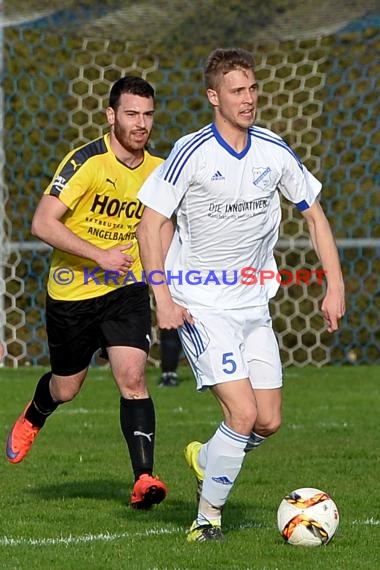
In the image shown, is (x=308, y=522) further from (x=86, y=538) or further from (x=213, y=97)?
(x=213, y=97)

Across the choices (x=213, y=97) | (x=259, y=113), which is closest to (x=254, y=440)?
(x=213, y=97)

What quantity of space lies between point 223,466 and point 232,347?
0.53 m

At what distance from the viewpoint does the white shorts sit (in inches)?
239

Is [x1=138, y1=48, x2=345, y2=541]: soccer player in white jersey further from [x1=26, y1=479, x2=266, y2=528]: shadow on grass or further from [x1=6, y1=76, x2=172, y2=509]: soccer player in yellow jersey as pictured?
[x1=6, y1=76, x2=172, y2=509]: soccer player in yellow jersey

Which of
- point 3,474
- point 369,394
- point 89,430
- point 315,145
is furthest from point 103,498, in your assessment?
point 315,145

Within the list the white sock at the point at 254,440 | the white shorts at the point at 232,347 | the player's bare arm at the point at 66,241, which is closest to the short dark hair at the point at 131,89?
the player's bare arm at the point at 66,241

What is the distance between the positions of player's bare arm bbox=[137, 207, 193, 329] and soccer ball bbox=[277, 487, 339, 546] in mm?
950

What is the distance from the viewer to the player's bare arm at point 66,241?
6680mm

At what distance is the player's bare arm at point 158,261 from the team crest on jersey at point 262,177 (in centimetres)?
45

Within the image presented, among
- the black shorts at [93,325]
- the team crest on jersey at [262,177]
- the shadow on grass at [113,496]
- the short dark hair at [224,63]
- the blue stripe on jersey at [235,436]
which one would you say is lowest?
the shadow on grass at [113,496]

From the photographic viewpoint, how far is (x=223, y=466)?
6062mm

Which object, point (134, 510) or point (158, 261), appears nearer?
point (158, 261)

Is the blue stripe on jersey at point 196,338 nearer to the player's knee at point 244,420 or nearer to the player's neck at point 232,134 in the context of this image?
the player's knee at point 244,420

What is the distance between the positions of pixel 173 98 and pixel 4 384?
15.0ft
